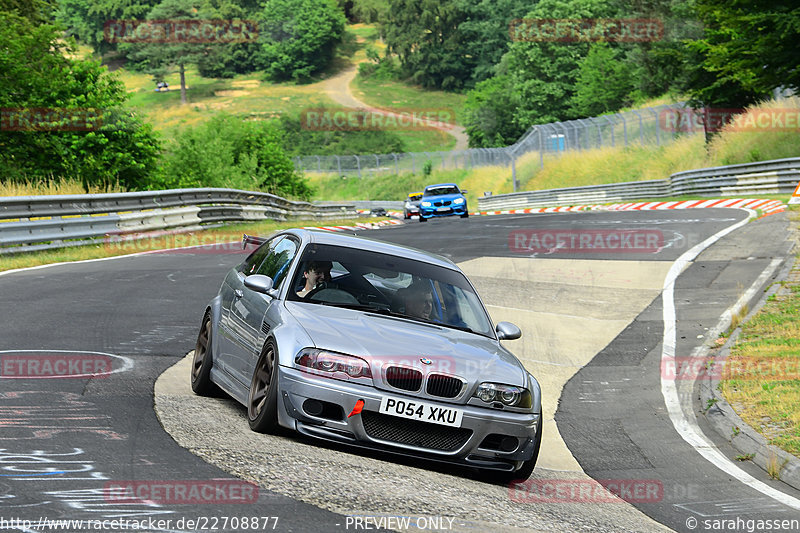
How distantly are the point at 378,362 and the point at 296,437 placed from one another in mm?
810

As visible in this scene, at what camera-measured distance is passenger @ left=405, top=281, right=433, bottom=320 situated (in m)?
7.78

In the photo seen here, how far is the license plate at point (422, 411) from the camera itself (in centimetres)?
652

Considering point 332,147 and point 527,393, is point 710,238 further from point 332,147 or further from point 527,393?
point 332,147

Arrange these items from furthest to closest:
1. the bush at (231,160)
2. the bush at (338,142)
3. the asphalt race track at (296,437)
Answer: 1. the bush at (338,142)
2. the bush at (231,160)
3. the asphalt race track at (296,437)

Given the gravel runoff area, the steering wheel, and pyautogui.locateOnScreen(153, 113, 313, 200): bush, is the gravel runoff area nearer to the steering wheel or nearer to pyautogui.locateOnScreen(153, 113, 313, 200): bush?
the steering wheel

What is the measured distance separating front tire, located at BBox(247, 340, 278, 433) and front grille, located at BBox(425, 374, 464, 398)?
1.01 metres

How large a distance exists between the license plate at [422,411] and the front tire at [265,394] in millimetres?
739

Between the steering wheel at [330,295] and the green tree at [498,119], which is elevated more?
the steering wheel at [330,295]

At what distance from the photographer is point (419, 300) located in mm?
7902

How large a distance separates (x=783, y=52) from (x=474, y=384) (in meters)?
25.2

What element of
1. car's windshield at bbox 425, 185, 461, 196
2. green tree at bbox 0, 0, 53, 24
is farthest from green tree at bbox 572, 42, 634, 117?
green tree at bbox 0, 0, 53, 24

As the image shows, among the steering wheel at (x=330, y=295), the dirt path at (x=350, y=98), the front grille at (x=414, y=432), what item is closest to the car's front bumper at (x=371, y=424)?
the front grille at (x=414, y=432)

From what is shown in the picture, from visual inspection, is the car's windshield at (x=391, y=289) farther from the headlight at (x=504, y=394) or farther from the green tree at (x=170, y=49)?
the green tree at (x=170, y=49)

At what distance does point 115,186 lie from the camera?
28047 millimetres
